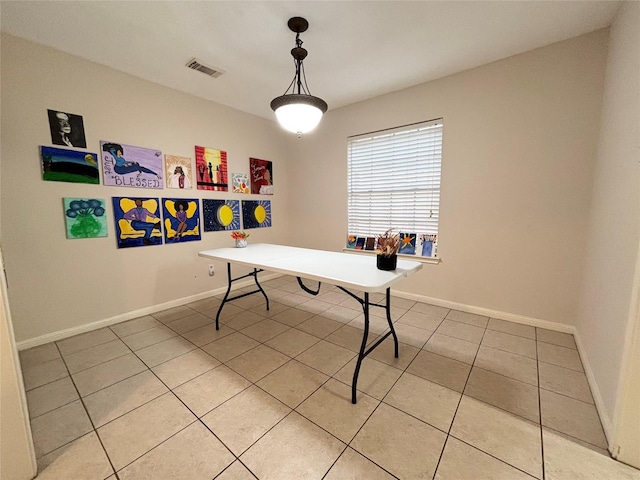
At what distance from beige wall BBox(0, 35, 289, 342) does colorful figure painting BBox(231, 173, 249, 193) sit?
0.38 m

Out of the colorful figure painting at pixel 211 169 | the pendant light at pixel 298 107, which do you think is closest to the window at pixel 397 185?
the pendant light at pixel 298 107

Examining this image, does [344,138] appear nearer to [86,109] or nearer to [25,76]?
[86,109]

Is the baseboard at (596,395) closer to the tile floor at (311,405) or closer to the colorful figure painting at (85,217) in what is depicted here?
the tile floor at (311,405)

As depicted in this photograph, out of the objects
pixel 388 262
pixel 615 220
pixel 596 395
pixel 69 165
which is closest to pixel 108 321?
pixel 69 165

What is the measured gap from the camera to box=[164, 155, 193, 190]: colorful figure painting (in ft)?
9.56

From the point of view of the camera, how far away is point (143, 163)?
271cm

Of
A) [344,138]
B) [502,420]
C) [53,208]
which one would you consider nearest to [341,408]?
[502,420]

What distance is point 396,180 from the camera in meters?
3.18

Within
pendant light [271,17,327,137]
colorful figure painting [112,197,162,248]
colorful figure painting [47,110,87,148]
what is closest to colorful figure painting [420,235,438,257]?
pendant light [271,17,327,137]

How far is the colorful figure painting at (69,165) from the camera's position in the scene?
217 centimetres

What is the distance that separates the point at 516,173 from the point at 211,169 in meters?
3.44

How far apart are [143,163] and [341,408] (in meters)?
3.00

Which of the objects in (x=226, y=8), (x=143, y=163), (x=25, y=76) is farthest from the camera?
(x=143, y=163)

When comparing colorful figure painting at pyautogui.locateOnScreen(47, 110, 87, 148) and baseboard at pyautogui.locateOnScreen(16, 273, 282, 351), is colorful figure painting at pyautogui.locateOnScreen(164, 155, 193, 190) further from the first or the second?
baseboard at pyautogui.locateOnScreen(16, 273, 282, 351)
